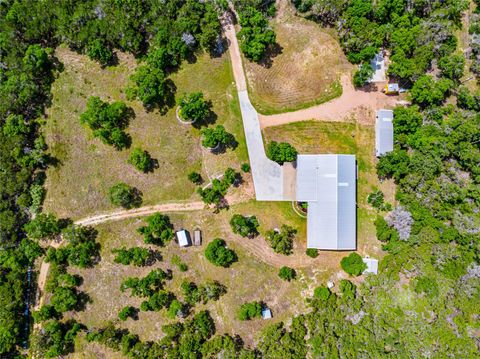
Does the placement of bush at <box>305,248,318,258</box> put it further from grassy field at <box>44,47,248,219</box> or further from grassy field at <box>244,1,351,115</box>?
grassy field at <box>244,1,351,115</box>

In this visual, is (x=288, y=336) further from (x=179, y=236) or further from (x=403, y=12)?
(x=403, y=12)

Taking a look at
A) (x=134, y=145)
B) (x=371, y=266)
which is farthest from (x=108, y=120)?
(x=371, y=266)

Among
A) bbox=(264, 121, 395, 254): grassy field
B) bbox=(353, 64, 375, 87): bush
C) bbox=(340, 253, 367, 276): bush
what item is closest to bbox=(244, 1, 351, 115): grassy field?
bbox=(353, 64, 375, 87): bush

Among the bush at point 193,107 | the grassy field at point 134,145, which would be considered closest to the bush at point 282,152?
the grassy field at point 134,145

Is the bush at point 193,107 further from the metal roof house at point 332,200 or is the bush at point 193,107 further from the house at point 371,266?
the house at point 371,266

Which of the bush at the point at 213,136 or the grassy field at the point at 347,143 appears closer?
the bush at the point at 213,136

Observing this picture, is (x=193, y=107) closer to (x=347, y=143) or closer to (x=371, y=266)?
(x=347, y=143)

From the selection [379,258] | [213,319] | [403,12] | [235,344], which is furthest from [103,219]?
[403,12]
